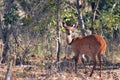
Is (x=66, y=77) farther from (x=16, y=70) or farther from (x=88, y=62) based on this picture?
(x=88, y=62)

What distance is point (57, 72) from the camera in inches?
414

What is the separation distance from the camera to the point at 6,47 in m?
12.9

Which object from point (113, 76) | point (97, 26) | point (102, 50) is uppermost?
point (97, 26)

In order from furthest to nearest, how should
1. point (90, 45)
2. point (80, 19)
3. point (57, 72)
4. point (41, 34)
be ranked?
point (80, 19) → point (41, 34) → point (90, 45) → point (57, 72)

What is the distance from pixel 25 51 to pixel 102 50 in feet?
7.70

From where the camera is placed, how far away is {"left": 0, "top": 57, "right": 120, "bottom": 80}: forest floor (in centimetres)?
1034

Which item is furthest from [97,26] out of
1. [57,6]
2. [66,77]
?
[66,77]

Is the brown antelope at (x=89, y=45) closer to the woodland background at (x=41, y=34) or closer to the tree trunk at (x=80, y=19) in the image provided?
the woodland background at (x=41, y=34)

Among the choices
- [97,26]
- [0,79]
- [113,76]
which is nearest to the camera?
[0,79]

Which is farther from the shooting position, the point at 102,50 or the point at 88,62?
the point at 88,62

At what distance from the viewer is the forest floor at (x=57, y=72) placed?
10.3 meters

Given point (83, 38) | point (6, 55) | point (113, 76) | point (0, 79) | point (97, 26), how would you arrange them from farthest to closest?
point (97, 26) → point (6, 55) → point (83, 38) → point (113, 76) → point (0, 79)

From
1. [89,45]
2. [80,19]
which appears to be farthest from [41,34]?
[89,45]

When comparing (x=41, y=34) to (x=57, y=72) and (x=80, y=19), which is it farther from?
(x=57, y=72)
